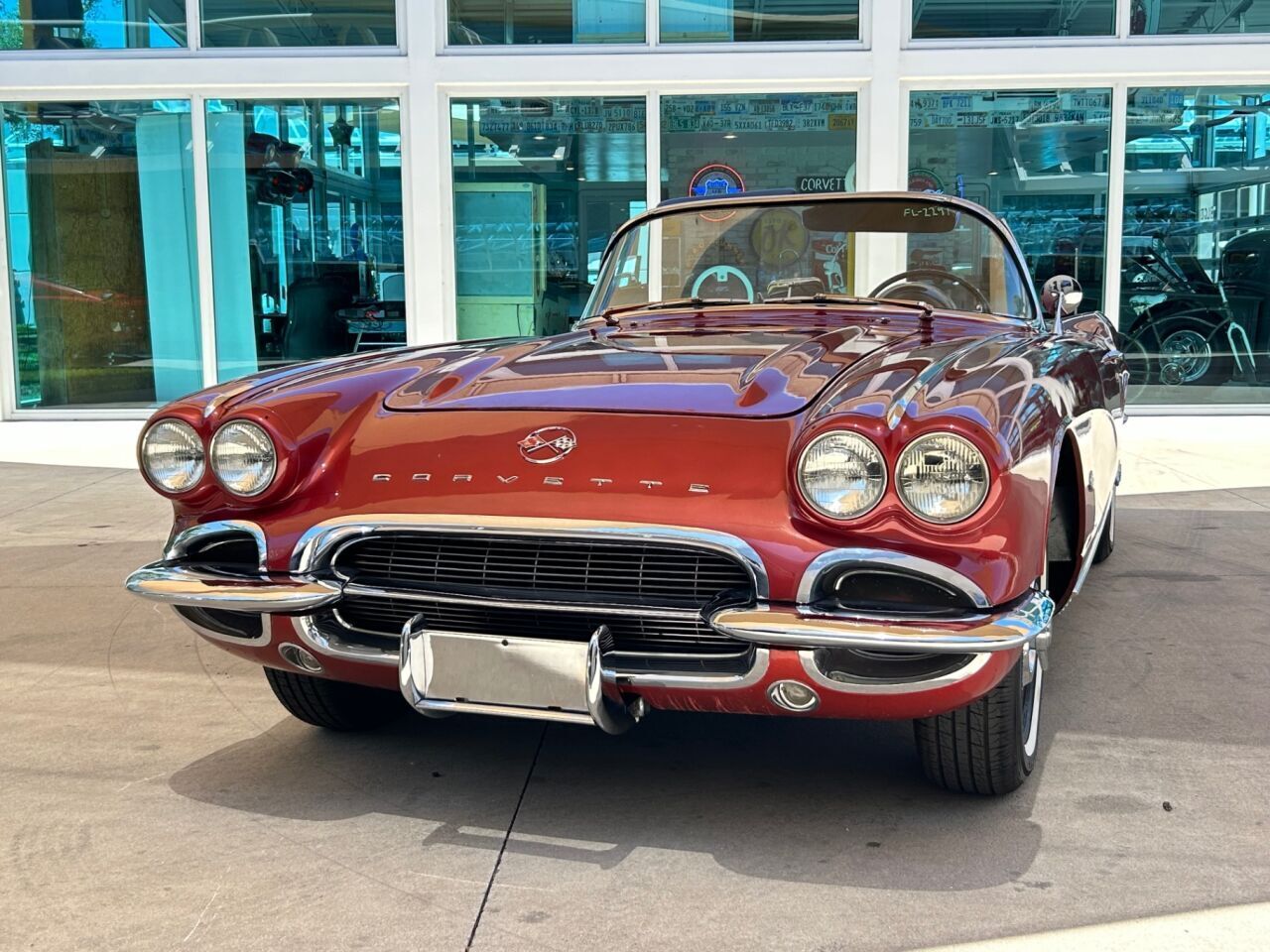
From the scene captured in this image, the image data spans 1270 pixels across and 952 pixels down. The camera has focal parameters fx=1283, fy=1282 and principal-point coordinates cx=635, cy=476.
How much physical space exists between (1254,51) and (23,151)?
30.4ft

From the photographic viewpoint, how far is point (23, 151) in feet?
32.8

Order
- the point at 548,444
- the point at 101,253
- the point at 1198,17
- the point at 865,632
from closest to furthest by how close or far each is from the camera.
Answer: the point at 865,632, the point at 548,444, the point at 1198,17, the point at 101,253

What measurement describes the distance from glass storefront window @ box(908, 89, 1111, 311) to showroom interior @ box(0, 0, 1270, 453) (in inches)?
0.7

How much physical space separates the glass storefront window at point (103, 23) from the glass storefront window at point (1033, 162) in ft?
18.3

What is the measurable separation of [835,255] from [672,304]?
510mm

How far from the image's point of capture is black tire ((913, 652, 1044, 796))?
2.54m

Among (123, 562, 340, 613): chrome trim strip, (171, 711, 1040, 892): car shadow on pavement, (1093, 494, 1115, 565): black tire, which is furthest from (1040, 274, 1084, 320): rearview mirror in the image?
(123, 562, 340, 613): chrome trim strip

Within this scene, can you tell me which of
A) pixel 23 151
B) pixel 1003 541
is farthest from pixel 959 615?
pixel 23 151

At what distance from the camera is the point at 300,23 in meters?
9.64

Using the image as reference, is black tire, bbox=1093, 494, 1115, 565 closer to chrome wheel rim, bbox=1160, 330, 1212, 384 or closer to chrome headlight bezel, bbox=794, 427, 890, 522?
chrome headlight bezel, bbox=794, 427, 890, 522

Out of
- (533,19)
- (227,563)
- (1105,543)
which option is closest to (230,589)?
(227,563)

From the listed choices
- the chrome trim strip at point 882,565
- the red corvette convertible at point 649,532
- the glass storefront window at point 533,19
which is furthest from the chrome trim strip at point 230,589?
the glass storefront window at point 533,19

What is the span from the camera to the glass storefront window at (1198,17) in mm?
9273

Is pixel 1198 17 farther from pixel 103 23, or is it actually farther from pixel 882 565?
pixel 882 565
